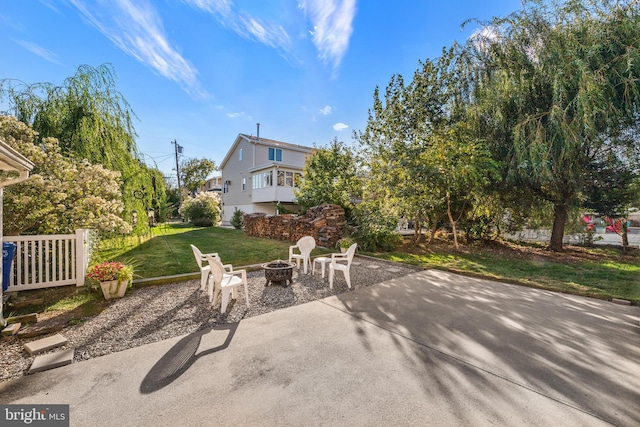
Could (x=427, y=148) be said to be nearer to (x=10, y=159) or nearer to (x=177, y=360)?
(x=177, y=360)

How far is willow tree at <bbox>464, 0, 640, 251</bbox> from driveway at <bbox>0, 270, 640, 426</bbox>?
5194mm

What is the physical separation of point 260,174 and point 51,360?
63.4ft

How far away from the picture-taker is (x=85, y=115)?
631 centimetres

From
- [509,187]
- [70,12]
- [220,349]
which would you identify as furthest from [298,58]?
[220,349]

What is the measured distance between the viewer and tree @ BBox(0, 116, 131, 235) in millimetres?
4750

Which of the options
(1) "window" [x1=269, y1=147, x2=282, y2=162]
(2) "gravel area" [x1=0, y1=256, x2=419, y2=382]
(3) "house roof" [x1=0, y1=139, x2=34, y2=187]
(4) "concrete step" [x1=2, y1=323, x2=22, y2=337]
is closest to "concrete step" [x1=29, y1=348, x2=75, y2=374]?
(2) "gravel area" [x1=0, y1=256, x2=419, y2=382]

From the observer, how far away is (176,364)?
2777 millimetres

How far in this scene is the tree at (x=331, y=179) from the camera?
40.8 feet

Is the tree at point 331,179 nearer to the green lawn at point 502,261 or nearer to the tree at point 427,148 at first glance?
the tree at point 427,148

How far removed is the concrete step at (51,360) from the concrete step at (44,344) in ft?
0.38

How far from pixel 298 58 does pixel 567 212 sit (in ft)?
40.1

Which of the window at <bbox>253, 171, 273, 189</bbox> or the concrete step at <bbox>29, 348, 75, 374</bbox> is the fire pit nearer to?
the concrete step at <bbox>29, 348, 75, 374</bbox>

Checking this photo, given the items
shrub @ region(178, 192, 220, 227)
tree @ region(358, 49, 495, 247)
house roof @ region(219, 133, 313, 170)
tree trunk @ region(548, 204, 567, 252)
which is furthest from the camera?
house roof @ region(219, 133, 313, 170)

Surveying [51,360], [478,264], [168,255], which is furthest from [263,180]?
[51,360]
